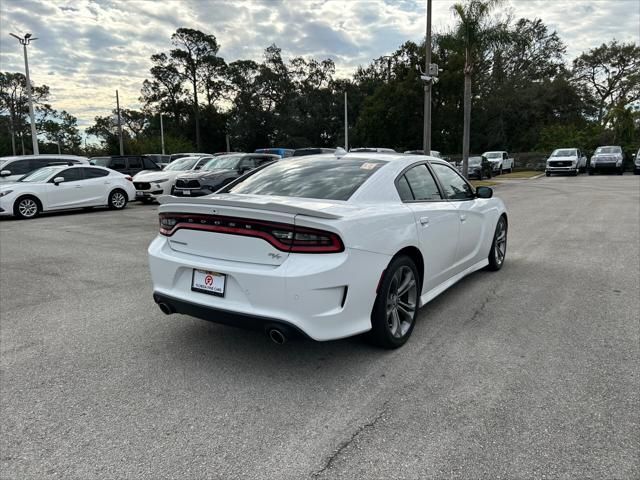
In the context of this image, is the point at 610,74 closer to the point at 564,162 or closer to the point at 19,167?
the point at 564,162

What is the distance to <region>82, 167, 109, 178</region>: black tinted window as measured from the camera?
1443 cm

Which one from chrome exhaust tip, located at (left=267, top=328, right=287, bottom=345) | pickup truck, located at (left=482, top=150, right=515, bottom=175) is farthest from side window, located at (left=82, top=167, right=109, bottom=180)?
pickup truck, located at (left=482, top=150, right=515, bottom=175)

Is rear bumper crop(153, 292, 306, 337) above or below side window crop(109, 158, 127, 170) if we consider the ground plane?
below

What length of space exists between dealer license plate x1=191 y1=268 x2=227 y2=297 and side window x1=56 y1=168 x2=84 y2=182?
12.2 metres

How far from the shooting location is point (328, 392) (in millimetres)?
3203

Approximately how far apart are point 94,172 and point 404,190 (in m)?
13.0

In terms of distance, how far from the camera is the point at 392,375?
134 inches

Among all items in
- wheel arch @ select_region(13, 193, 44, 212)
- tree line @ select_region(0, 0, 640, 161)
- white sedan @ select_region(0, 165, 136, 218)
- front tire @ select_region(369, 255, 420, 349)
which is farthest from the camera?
tree line @ select_region(0, 0, 640, 161)

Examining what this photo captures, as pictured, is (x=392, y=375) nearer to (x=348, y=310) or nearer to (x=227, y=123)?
(x=348, y=310)

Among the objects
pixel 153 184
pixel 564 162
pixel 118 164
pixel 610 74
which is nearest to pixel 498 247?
pixel 153 184

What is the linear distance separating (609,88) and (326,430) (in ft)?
220

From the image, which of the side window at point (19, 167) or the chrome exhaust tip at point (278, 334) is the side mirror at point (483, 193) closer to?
the chrome exhaust tip at point (278, 334)

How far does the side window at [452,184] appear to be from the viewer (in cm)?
500

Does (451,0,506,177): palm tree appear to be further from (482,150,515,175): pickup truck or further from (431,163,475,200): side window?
(431,163,475,200): side window
